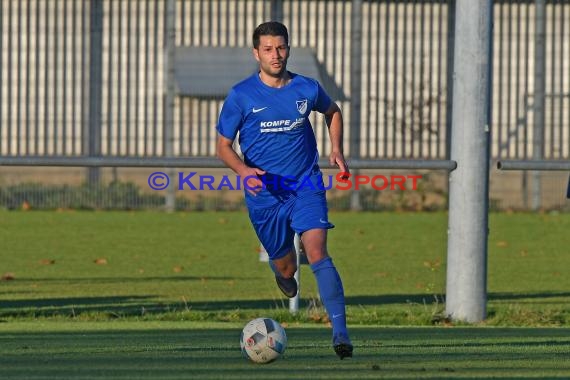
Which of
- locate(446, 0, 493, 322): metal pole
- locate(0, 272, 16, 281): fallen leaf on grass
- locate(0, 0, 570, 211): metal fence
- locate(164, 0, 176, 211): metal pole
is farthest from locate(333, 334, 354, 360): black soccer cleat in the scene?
locate(0, 0, 570, 211): metal fence

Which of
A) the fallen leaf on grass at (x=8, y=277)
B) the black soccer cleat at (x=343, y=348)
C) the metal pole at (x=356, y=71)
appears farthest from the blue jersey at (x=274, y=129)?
the metal pole at (x=356, y=71)

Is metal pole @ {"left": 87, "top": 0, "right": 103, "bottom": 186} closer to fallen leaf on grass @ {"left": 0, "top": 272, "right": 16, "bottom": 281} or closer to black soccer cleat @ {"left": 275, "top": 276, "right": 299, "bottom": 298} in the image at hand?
fallen leaf on grass @ {"left": 0, "top": 272, "right": 16, "bottom": 281}

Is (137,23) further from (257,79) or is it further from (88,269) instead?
(257,79)

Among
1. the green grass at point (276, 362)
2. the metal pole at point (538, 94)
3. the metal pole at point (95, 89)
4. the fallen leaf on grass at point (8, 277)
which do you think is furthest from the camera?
the metal pole at point (538, 94)

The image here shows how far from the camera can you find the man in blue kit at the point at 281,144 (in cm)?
873

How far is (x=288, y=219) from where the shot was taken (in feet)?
29.4

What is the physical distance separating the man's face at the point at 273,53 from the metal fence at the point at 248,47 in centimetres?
1317

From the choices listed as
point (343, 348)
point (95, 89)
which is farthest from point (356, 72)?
point (343, 348)

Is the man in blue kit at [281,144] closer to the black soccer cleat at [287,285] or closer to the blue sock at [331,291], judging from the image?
the blue sock at [331,291]

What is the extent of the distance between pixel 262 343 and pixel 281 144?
1139 mm

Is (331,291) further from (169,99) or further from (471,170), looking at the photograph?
(169,99)

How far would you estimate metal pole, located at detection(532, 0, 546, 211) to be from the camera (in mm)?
22234

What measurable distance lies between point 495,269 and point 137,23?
881 cm

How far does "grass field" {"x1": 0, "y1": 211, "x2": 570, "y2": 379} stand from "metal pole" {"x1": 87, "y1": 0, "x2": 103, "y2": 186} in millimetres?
878
